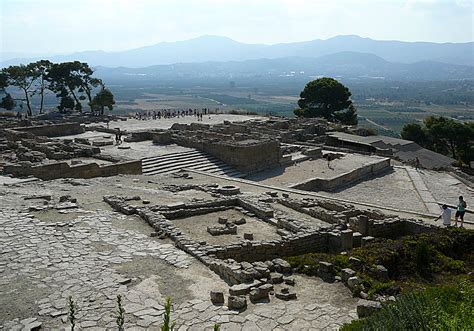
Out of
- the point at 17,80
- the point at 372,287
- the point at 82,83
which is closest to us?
the point at 372,287

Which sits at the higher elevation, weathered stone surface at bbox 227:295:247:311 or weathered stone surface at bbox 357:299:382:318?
weathered stone surface at bbox 357:299:382:318

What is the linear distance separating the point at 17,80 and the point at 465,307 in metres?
47.2

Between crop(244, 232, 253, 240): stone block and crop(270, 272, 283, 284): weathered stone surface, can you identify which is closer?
crop(270, 272, 283, 284): weathered stone surface

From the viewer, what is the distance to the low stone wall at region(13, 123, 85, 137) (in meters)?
30.9

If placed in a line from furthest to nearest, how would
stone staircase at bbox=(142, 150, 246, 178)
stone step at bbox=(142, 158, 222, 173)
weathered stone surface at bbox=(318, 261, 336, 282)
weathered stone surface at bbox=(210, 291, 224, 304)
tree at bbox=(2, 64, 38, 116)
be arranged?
1. tree at bbox=(2, 64, 38, 116)
2. stone staircase at bbox=(142, 150, 246, 178)
3. stone step at bbox=(142, 158, 222, 173)
4. weathered stone surface at bbox=(318, 261, 336, 282)
5. weathered stone surface at bbox=(210, 291, 224, 304)

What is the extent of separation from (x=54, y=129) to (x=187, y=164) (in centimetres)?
1193

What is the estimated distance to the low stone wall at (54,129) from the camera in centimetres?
3089

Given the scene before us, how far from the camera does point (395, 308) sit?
6.35 meters

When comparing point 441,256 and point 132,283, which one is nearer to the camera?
point 132,283

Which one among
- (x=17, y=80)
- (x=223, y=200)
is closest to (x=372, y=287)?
(x=223, y=200)

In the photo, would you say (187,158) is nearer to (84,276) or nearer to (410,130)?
(84,276)

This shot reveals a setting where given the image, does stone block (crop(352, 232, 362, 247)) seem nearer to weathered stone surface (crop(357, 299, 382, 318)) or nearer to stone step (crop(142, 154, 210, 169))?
weathered stone surface (crop(357, 299, 382, 318))

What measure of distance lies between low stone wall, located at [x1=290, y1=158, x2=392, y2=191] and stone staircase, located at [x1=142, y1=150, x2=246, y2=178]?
3.86 m

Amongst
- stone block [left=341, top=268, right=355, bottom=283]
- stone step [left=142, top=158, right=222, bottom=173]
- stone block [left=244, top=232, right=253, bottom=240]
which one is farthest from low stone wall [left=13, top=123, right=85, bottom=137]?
stone block [left=341, top=268, right=355, bottom=283]
